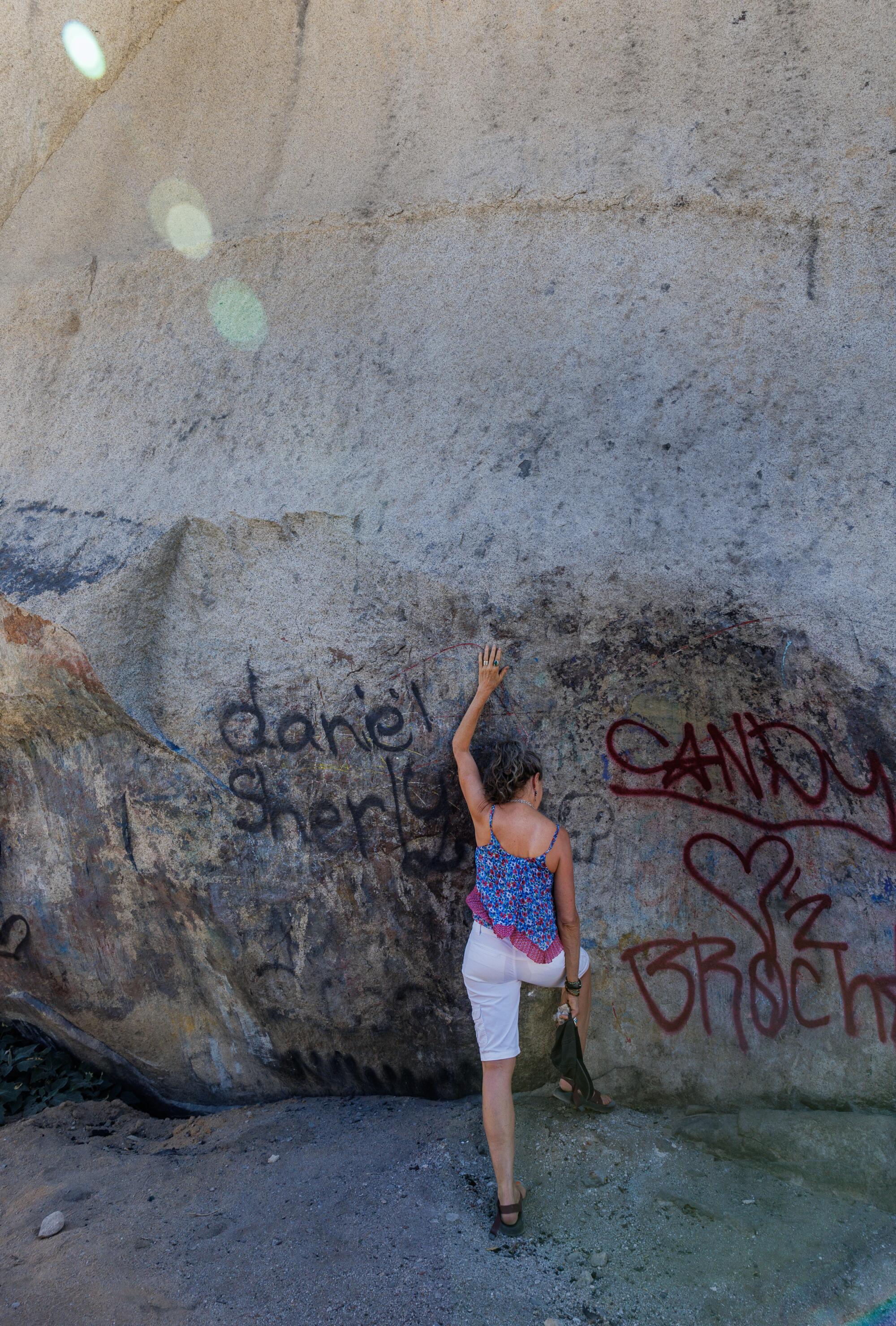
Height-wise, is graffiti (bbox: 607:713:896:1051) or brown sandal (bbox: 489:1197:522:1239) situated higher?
graffiti (bbox: 607:713:896:1051)

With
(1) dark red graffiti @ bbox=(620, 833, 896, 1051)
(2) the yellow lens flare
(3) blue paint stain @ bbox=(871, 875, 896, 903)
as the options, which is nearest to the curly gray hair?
(1) dark red graffiti @ bbox=(620, 833, 896, 1051)

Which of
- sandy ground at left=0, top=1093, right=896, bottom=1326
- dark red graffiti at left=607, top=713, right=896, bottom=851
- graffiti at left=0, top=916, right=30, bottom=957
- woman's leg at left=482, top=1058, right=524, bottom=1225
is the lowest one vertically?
sandy ground at left=0, top=1093, right=896, bottom=1326

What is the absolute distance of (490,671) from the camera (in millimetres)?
3779

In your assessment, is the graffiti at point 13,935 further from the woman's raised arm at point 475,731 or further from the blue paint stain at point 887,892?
the blue paint stain at point 887,892

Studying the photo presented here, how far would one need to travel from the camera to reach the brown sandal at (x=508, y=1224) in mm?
3344

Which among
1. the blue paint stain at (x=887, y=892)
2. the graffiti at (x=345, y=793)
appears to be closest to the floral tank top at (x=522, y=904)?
the graffiti at (x=345, y=793)

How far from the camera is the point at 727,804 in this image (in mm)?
3756

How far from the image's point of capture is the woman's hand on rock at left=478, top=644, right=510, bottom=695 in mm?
3779

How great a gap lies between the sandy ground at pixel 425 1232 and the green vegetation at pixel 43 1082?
0.54 metres

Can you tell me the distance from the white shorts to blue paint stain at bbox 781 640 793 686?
1.34 meters

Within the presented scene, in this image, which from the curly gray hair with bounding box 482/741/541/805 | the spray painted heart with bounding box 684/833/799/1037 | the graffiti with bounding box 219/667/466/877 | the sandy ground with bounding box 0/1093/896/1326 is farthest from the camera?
the graffiti with bounding box 219/667/466/877

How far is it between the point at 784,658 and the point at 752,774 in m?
0.47

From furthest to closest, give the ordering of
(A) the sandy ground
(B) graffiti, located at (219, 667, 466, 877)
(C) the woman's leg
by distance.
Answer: (B) graffiti, located at (219, 667, 466, 877) → (C) the woman's leg → (A) the sandy ground

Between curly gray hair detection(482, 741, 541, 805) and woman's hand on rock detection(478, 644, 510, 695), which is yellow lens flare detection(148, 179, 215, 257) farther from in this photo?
curly gray hair detection(482, 741, 541, 805)
